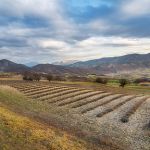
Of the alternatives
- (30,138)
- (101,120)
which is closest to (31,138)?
(30,138)

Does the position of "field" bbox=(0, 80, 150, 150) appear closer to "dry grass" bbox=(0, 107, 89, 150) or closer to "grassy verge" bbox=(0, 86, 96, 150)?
"grassy verge" bbox=(0, 86, 96, 150)

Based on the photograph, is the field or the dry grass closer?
the dry grass

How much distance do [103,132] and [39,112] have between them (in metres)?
17.5

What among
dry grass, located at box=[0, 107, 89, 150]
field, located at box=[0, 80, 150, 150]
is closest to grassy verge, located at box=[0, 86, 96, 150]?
dry grass, located at box=[0, 107, 89, 150]

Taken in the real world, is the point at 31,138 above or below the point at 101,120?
above

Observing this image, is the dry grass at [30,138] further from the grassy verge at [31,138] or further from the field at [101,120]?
the field at [101,120]

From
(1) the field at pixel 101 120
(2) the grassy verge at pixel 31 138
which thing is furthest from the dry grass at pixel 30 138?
(1) the field at pixel 101 120

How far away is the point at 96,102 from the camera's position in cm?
7288

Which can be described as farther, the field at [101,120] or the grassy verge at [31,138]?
the field at [101,120]

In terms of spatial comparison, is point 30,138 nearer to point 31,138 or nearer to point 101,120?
A: point 31,138

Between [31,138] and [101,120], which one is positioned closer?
[31,138]

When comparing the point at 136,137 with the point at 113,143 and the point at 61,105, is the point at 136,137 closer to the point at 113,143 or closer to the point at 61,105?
the point at 113,143

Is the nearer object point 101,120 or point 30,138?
point 30,138

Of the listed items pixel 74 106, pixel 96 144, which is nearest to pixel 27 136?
pixel 96 144
